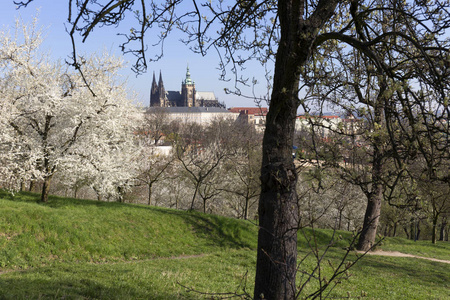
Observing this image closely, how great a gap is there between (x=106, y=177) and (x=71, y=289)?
12.3 m

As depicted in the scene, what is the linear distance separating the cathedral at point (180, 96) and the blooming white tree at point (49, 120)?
138431mm

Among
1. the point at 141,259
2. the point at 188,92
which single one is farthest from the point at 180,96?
the point at 141,259

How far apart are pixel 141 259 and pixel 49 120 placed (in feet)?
26.4

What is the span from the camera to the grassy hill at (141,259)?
636 cm

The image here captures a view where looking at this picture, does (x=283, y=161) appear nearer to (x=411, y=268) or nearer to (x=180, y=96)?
(x=411, y=268)

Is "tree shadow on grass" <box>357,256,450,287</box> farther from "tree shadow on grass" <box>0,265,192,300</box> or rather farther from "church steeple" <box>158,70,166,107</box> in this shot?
"church steeple" <box>158,70,166,107</box>

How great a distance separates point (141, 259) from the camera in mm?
12781

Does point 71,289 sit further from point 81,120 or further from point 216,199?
point 216,199

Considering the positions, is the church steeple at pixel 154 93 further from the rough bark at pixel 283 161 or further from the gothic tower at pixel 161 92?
the rough bark at pixel 283 161

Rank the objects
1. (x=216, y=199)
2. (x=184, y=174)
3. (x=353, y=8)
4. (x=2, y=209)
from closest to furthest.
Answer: (x=353, y=8) < (x=2, y=209) < (x=184, y=174) < (x=216, y=199)

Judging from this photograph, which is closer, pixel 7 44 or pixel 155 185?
pixel 7 44

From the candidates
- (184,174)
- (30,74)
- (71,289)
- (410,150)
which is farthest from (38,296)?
(184,174)

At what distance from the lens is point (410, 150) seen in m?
3.84

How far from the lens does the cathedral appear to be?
15762 cm
